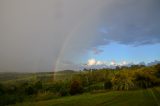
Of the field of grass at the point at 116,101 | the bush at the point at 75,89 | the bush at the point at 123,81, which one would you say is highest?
the bush at the point at 123,81

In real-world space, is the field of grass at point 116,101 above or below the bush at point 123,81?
below

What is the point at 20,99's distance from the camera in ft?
182

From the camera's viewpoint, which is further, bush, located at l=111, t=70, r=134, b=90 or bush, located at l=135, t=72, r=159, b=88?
bush, located at l=135, t=72, r=159, b=88

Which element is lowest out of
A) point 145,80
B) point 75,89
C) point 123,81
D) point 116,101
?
point 116,101

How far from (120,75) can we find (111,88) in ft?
14.5

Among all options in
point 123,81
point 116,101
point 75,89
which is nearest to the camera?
point 116,101

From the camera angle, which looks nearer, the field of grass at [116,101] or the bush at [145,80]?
the field of grass at [116,101]

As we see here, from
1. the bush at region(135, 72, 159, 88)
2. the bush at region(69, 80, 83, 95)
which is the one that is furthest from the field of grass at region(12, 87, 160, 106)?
the bush at region(135, 72, 159, 88)

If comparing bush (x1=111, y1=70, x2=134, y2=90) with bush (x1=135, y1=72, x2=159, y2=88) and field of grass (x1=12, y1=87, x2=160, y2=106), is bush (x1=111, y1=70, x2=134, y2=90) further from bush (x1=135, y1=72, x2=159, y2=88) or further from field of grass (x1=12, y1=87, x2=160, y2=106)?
field of grass (x1=12, y1=87, x2=160, y2=106)

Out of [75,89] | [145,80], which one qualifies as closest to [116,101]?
[75,89]

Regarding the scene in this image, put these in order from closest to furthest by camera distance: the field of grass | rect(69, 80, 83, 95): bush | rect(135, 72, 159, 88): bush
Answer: the field of grass → rect(69, 80, 83, 95): bush → rect(135, 72, 159, 88): bush

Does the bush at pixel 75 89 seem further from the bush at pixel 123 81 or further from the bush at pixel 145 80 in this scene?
the bush at pixel 145 80

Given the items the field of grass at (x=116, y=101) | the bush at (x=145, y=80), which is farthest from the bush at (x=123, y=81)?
the field of grass at (x=116, y=101)

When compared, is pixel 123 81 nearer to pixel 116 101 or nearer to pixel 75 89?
pixel 75 89
